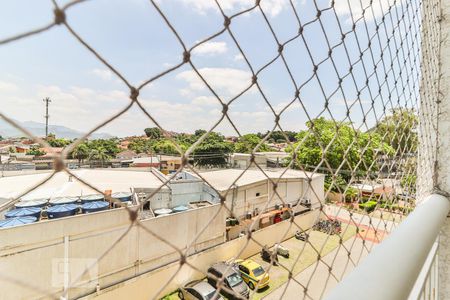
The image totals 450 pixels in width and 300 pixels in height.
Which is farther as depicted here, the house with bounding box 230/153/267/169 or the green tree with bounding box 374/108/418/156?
the green tree with bounding box 374/108/418/156

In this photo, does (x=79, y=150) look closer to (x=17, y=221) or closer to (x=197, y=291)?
(x=17, y=221)

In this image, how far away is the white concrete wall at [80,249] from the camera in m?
2.62

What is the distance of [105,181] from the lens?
16.8 feet

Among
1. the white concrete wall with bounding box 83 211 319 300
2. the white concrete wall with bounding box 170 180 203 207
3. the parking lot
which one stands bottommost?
the parking lot

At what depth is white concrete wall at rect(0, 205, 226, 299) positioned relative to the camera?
262cm

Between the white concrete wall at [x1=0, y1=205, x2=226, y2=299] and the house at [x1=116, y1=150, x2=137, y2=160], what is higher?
the house at [x1=116, y1=150, x2=137, y2=160]

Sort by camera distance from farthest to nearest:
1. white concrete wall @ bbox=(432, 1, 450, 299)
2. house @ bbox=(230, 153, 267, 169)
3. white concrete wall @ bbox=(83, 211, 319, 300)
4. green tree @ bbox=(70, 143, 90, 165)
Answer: white concrete wall @ bbox=(83, 211, 319, 300), white concrete wall @ bbox=(432, 1, 450, 299), house @ bbox=(230, 153, 267, 169), green tree @ bbox=(70, 143, 90, 165)

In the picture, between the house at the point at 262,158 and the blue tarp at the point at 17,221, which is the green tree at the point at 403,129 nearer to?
the house at the point at 262,158

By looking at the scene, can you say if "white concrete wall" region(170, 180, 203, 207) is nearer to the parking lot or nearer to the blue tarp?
Answer: the parking lot

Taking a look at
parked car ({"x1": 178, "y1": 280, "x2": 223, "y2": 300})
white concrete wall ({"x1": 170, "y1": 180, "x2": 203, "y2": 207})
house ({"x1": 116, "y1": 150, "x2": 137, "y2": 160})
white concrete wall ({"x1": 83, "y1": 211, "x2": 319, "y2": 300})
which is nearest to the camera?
white concrete wall ({"x1": 83, "y1": 211, "x2": 319, "y2": 300})

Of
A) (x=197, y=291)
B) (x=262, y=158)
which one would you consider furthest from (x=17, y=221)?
(x=262, y=158)

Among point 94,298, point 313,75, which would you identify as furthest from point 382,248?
point 94,298

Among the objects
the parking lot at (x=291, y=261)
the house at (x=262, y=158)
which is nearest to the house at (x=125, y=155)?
the house at (x=262, y=158)

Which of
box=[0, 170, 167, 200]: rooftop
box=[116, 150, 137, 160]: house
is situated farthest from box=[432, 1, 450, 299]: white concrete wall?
box=[116, 150, 137, 160]: house
